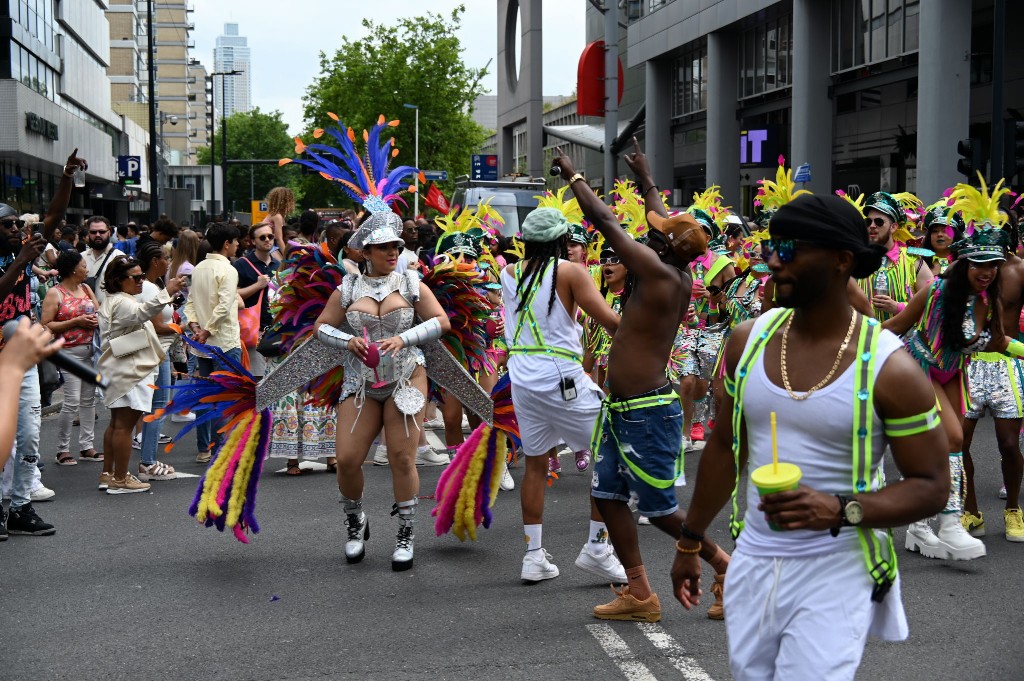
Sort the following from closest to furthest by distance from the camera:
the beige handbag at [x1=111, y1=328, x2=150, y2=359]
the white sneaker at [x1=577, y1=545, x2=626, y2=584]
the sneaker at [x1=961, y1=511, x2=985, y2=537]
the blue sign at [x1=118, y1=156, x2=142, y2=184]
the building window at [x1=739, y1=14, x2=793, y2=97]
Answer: the white sneaker at [x1=577, y1=545, x2=626, y2=584]
the sneaker at [x1=961, y1=511, x2=985, y2=537]
the beige handbag at [x1=111, y1=328, x2=150, y2=359]
the building window at [x1=739, y1=14, x2=793, y2=97]
the blue sign at [x1=118, y1=156, x2=142, y2=184]

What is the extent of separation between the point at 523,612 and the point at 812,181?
24.2 metres

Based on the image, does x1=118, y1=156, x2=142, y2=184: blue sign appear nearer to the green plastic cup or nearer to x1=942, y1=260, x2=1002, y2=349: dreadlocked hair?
x1=942, y1=260, x2=1002, y2=349: dreadlocked hair

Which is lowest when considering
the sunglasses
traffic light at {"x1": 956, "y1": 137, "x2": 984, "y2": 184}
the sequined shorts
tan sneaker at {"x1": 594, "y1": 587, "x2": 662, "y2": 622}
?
A: tan sneaker at {"x1": 594, "y1": 587, "x2": 662, "y2": 622}

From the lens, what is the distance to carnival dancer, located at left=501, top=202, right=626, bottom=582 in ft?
19.7

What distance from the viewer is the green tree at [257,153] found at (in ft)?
373

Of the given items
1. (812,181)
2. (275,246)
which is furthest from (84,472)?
(812,181)

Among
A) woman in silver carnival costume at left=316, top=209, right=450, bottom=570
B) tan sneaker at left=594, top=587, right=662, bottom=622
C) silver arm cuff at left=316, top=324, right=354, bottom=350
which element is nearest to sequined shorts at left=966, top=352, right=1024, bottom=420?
tan sneaker at left=594, top=587, right=662, bottom=622

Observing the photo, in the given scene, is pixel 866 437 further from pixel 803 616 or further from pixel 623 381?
pixel 623 381

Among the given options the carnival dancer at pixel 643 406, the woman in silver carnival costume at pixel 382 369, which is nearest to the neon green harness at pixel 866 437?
the carnival dancer at pixel 643 406

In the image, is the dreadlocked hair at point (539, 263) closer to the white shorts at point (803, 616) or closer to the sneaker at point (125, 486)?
the white shorts at point (803, 616)

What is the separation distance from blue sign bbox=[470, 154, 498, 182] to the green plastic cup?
1567 inches

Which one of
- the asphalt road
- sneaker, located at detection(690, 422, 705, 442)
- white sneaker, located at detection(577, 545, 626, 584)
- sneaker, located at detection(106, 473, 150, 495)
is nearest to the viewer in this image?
the asphalt road

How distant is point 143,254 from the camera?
9.41 metres

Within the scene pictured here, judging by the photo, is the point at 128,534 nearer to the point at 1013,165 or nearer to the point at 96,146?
the point at 1013,165
